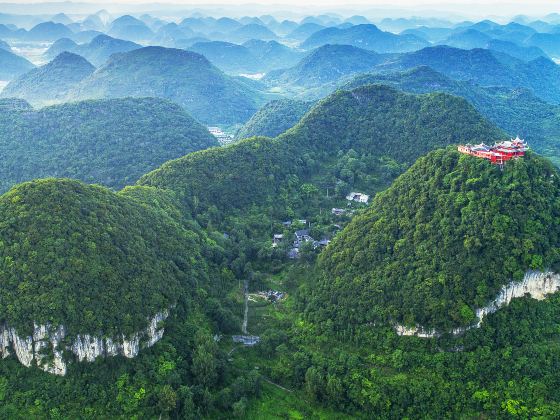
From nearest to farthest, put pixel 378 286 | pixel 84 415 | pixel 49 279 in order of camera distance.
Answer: pixel 84 415 → pixel 49 279 → pixel 378 286

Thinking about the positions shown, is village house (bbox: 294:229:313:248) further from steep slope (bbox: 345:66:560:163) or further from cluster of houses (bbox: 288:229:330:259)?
steep slope (bbox: 345:66:560:163)

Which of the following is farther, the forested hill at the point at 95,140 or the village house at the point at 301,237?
the forested hill at the point at 95,140

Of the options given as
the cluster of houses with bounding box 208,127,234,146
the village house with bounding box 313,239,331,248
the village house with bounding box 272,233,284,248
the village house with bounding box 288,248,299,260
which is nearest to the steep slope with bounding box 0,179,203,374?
the village house with bounding box 288,248,299,260

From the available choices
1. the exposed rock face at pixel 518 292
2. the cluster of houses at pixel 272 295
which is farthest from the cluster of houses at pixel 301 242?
the exposed rock face at pixel 518 292

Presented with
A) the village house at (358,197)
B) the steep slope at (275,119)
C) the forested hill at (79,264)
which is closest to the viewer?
the forested hill at (79,264)

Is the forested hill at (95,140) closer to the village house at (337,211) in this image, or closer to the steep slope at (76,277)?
the village house at (337,211)

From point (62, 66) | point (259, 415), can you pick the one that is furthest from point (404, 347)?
point (62, 66)

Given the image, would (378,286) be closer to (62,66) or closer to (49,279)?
(49,279)

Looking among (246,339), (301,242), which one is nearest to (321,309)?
(246,339)
